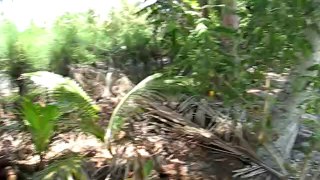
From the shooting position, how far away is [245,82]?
203 inches

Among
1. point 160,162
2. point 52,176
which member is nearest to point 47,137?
point 52,176

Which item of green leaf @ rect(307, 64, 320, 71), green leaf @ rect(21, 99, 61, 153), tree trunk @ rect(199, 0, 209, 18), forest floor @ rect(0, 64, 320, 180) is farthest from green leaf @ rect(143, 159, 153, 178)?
green leaf @ rect(307, 64, 320, 71)

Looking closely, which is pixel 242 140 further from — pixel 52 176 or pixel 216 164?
pixel 52 176

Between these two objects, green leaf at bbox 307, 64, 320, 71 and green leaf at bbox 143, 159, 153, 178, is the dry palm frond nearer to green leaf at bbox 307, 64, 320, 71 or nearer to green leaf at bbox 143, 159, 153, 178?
green leaf at bbox 143, 159, 153, 178

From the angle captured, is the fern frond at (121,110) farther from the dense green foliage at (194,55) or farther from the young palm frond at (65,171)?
the young palm frond at (65,171)

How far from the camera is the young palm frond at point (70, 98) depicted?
15.8 ft

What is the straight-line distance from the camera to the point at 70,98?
4898mm

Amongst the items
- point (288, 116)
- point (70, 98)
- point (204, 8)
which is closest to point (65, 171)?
point (70, 98)

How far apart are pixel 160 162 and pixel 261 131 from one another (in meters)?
1.05

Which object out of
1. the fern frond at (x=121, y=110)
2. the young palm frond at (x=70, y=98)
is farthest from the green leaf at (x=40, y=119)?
the fern frond at (x=121, y=110)

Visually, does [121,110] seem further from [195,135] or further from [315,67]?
[315,67]

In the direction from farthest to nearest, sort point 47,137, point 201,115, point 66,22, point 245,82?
1. point 66,22
2. point 201,115
3. point 245,82
4. point 47,137

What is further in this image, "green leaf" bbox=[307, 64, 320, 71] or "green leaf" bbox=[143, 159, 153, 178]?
"green leaf" bbox=[307, 64, 320, 71]

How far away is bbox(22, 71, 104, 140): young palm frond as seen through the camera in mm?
4820
